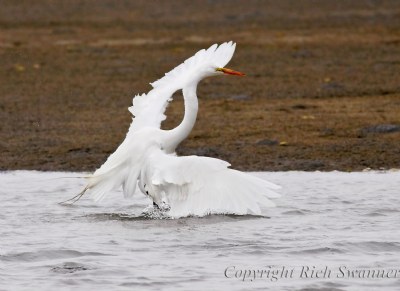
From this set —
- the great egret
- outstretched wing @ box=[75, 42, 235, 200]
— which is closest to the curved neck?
the great egret

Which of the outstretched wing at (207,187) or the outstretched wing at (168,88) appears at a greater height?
the outstretched wing at (168,88)

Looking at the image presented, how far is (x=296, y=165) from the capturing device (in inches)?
507

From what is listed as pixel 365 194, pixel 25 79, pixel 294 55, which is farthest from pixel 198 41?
pixel 365 194

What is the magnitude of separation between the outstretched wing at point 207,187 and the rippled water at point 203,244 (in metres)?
0.25

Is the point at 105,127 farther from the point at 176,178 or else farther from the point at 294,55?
the point at 294,55

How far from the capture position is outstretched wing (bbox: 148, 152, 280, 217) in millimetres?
9289

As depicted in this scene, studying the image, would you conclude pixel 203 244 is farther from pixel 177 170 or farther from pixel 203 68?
pixel 203 68

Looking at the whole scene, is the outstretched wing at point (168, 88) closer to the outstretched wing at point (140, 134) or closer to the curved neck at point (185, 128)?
the outstretched wing at point (140, 134)

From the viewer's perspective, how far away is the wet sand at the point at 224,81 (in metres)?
13.6

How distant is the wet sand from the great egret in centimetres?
215

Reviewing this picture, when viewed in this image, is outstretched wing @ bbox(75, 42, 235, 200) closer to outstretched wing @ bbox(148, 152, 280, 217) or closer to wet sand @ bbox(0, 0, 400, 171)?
outstretched wing @ bbox(148, 152, 280, 217)

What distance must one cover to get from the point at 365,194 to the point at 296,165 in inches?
67.8

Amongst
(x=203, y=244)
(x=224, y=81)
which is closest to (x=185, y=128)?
(x=203, y=244)

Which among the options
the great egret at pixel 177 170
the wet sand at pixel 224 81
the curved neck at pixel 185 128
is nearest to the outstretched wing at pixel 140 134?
the great egret at pixel 177 170
